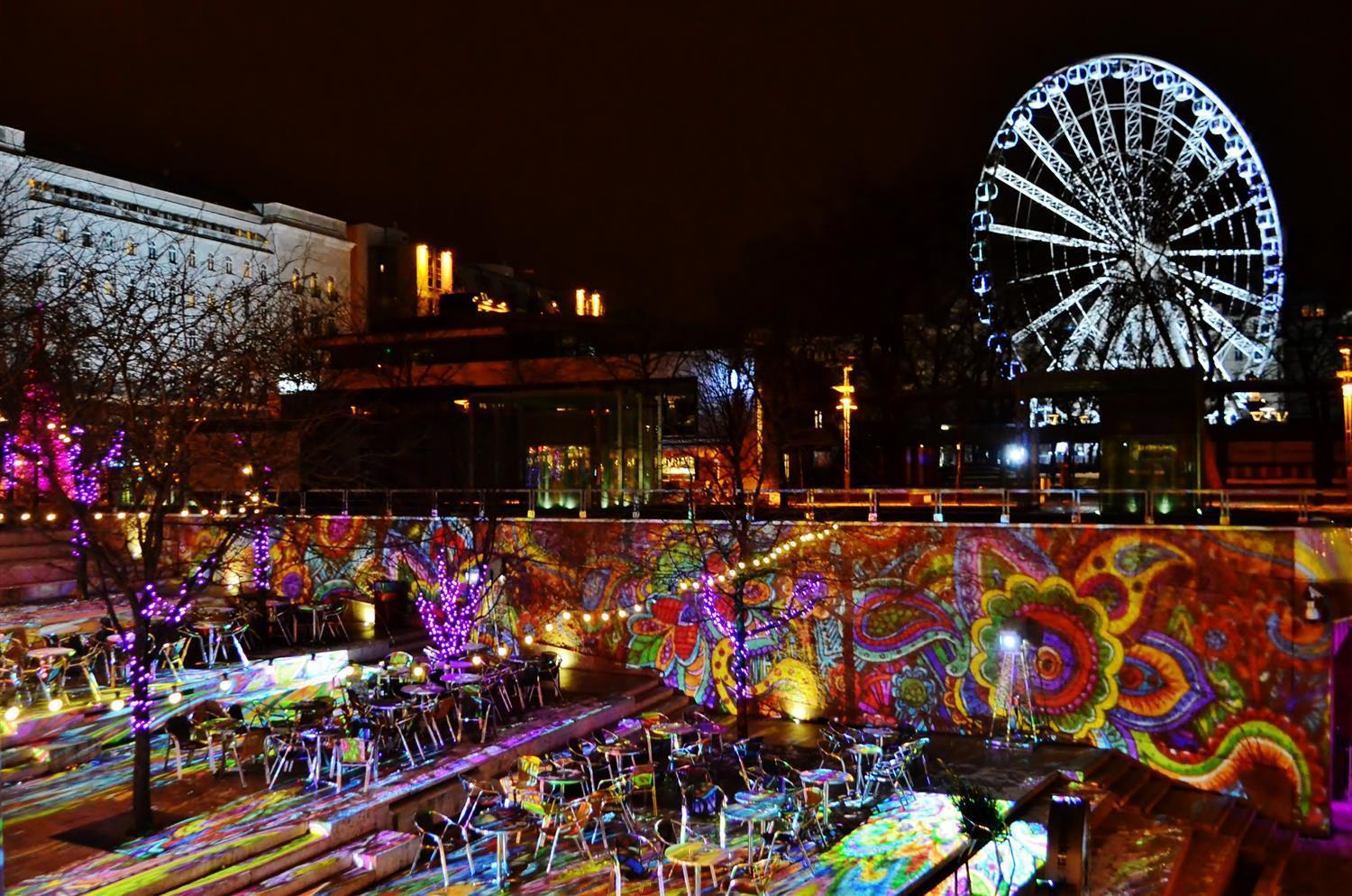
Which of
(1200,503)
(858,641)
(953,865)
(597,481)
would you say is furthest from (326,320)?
(953,865)

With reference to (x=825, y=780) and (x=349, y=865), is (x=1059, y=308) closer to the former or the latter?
(x=825, y=780)

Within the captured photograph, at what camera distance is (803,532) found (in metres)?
19.9

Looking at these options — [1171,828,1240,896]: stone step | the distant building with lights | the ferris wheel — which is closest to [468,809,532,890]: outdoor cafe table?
[1171,828,1240,896]: stone step

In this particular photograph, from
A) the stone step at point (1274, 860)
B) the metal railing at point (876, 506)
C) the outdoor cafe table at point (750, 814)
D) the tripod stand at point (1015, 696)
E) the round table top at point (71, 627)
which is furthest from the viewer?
the round table top at point (71, 627)

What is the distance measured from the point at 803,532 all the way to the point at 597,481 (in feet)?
28.8

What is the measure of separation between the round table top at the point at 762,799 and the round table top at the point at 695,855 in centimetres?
114

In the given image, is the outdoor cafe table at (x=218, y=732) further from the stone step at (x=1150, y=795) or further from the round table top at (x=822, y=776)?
the stone step at (x=1150, y=795)

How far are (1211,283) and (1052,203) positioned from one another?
4802 millimetres

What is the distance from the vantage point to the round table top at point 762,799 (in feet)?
36.4

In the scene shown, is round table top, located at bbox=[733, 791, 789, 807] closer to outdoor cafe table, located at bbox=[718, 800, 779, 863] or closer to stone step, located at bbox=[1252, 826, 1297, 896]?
Result: outdoor cafe table, located at bbox=[718, 800, 779, 863]

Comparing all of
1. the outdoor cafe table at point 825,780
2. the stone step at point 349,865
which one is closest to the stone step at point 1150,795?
the outdoor cafe table at point 825,780

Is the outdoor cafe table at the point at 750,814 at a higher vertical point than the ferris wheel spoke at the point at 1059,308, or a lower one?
lower

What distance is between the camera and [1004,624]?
1823 centimetres

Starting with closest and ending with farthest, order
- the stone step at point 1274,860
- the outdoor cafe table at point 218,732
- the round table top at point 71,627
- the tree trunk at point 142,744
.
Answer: the tree trunk at point 142,744 < the outdoor cafe table at point 218,732 < the stone step at point 1274,860 < the round table top at point 71,627
